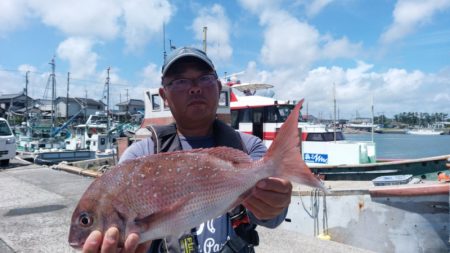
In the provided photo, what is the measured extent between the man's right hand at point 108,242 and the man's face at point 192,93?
0.83 metres

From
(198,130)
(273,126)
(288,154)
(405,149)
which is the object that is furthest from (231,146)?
(405,149)

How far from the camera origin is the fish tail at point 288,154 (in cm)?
158

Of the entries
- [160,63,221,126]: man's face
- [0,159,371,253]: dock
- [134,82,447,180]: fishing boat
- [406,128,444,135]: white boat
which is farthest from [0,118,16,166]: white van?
[406,128,444,135]: white boat

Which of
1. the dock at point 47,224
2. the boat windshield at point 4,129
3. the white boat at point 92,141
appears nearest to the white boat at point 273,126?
the dock at point 47,224

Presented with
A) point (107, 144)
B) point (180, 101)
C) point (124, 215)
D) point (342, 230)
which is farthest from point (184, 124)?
point (107, 144)

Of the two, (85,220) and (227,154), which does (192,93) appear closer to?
(227,154)

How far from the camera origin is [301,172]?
158 centimetres

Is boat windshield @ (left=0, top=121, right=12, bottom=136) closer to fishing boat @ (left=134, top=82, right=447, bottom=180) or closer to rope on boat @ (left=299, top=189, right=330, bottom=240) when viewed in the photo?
fishing boat @ (left=134, top=82, right=447, bottom=180)

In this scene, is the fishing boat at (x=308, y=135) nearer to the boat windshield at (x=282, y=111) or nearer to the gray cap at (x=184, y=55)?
the boat windshield at (x=282, y=111)

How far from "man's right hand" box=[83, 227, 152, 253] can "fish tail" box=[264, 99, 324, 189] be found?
0.67 metres

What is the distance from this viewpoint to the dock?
185 inches

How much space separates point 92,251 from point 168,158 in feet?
1.62

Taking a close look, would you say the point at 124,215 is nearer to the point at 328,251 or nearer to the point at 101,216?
the point at 101,216

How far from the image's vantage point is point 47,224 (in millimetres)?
5746
